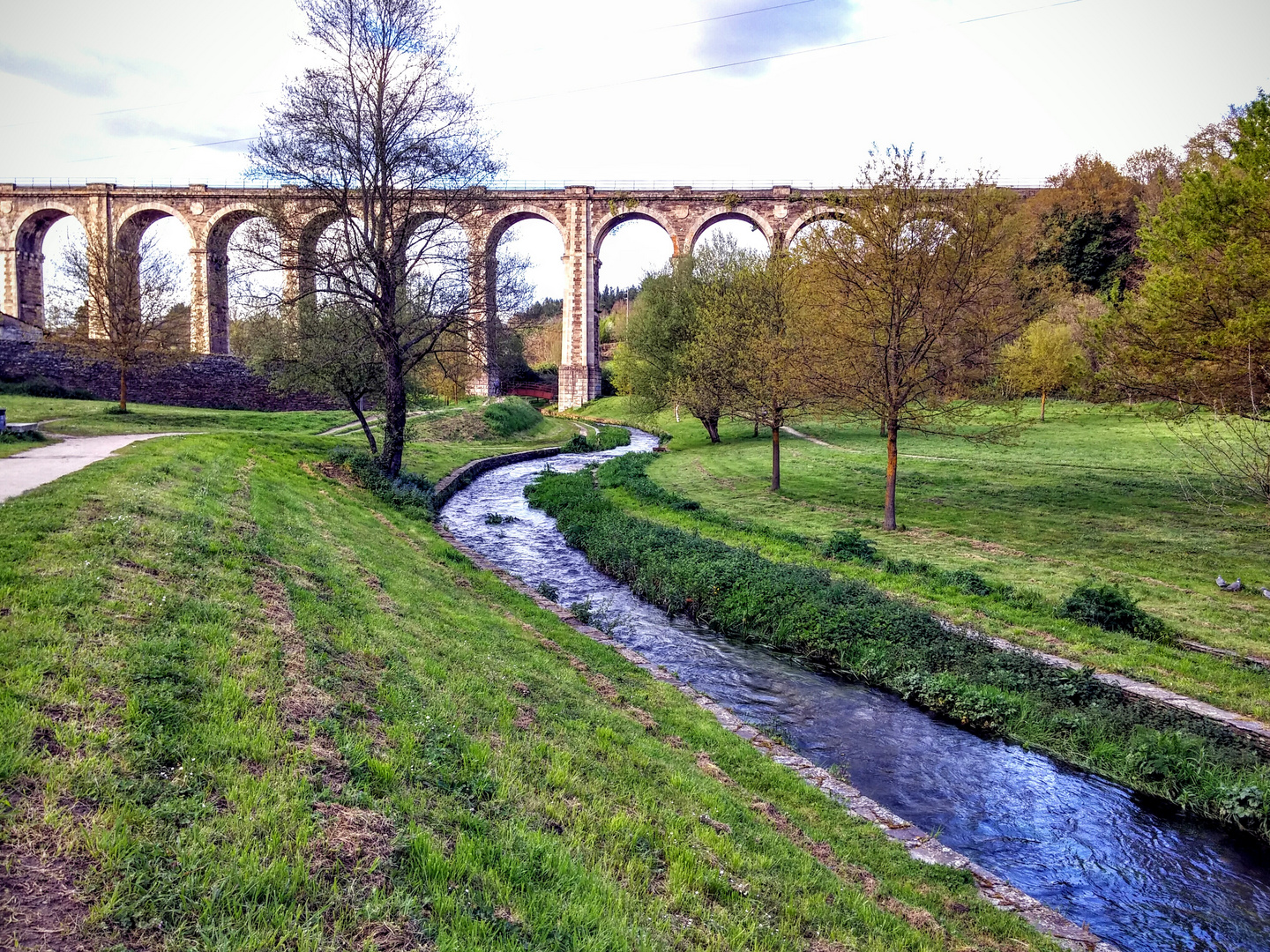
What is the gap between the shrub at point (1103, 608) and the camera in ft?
31.7

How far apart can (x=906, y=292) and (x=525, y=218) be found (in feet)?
154

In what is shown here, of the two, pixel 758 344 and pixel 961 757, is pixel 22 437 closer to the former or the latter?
pixel 758 344

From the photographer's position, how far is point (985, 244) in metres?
14.9

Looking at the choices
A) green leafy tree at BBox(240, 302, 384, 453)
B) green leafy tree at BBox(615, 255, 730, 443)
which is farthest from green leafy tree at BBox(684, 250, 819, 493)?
green leafy tree at BBox(240, 302, 384, 453)

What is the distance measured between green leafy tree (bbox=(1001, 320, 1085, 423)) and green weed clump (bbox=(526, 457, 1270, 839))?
2330 centimetres

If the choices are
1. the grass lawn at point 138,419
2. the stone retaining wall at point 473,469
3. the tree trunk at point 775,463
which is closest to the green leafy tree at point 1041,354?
the tree trunk at point 775,463

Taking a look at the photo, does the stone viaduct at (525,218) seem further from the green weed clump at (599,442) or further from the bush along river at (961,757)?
the bush along river at (961,757)

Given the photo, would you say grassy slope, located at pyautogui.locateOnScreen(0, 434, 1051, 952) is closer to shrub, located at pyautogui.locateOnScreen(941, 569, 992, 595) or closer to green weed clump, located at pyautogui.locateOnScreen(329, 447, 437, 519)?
shrub, located at pyautogui.locateOnScreen(941, 569, 992, 595)

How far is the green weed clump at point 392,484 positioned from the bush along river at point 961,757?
4370 mm

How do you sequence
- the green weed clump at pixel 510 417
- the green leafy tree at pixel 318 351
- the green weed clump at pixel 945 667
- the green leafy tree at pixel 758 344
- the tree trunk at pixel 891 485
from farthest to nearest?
the green weed clump at pixel 510 417
the green leafy tree at pixel 758 344
the green leafy tree at pixel 318 351
the tree trunk at pixel 891 485
the green weed clump at pixel 945 667

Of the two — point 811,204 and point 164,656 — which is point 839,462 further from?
point 811,204

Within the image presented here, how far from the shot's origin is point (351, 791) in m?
3.95

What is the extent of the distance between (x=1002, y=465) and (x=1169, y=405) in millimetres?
10410

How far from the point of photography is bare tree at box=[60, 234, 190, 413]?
26.5 metres
